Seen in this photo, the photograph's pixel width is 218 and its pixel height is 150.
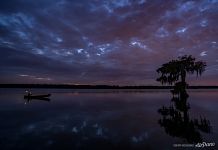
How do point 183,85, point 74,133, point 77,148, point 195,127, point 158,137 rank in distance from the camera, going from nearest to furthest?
point 77,148 → point 158,137 → point 74,133 → point 195,127 → point 183,85

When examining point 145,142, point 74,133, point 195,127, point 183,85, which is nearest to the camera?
point 145,142

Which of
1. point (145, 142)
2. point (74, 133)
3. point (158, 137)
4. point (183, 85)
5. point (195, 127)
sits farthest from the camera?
point (183, 85)

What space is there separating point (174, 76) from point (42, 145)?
38.5 metres

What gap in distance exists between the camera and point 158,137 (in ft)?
47.1

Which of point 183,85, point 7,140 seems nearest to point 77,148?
point 7,140

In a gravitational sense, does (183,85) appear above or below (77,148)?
above

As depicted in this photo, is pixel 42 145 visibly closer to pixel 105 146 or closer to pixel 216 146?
pixel 105 146

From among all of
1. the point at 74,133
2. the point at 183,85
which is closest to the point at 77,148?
the point at 74,133

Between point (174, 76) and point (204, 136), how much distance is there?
3259cm

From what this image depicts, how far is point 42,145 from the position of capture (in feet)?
40.7

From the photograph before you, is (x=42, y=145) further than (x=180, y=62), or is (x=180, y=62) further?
(x=180, y=62)

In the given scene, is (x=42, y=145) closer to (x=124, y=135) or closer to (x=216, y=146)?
(x=124, y=135)

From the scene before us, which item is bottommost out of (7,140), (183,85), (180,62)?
(7,140)

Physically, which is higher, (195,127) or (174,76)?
(174,76)
